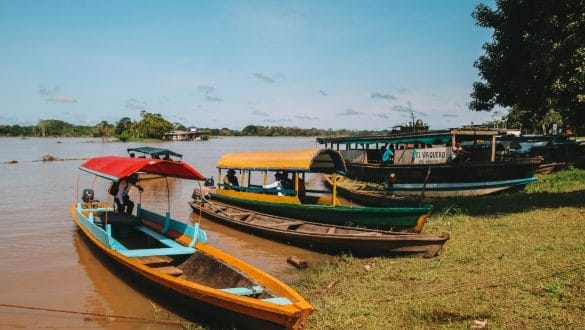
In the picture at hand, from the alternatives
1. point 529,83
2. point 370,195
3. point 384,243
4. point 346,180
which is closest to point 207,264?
point 384,243

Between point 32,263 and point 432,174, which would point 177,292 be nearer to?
point 32,263

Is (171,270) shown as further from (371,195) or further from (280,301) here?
(371,195)

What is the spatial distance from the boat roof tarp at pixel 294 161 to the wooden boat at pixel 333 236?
58.1 inches

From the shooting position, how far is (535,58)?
9789mm

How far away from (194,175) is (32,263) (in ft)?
14.7

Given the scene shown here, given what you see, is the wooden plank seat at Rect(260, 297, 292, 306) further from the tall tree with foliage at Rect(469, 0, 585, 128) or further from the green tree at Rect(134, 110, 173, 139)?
the green tree at Rect(134, 110, 173, 139)

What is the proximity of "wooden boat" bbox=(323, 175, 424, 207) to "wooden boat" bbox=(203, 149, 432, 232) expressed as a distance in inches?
62.5

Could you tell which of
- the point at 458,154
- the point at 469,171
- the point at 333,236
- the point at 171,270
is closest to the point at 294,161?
the point at 333,236

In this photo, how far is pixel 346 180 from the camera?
1950cm

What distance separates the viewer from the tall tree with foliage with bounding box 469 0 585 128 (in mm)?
9125

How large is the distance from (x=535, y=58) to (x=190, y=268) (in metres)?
9.22

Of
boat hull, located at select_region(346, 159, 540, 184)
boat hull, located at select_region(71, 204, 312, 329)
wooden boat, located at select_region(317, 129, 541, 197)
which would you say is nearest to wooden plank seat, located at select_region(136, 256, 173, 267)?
boat hull, located at select_region(71, 204, 312, 329)

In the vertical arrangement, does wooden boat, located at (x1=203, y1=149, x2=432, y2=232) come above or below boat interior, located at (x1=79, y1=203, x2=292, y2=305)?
above

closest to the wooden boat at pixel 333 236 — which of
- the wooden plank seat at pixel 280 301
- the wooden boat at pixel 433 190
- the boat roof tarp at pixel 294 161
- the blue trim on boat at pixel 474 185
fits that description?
the boat roof tarp at pixel 294 161
